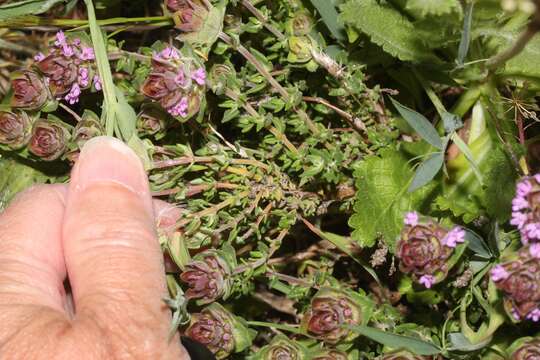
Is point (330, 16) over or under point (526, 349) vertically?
over

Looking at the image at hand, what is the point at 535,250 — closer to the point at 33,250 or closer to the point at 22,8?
the point at 33,250

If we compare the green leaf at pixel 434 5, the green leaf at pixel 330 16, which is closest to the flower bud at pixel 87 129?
the green leaf at pixel 330 16

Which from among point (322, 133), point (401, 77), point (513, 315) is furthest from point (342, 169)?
point (513, 315)

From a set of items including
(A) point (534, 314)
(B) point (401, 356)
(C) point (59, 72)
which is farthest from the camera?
(C) point (59, 72)

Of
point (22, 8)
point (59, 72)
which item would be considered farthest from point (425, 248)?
point (22, 8)

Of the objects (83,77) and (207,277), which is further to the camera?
(83,77)

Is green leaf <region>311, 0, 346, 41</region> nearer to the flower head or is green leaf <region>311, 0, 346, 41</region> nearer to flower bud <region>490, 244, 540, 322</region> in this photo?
the flower head

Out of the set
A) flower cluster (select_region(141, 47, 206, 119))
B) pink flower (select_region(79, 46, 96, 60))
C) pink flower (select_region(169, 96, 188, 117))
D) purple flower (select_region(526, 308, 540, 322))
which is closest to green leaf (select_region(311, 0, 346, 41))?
flower cluster (select_region(141, 47, 206, 119))
